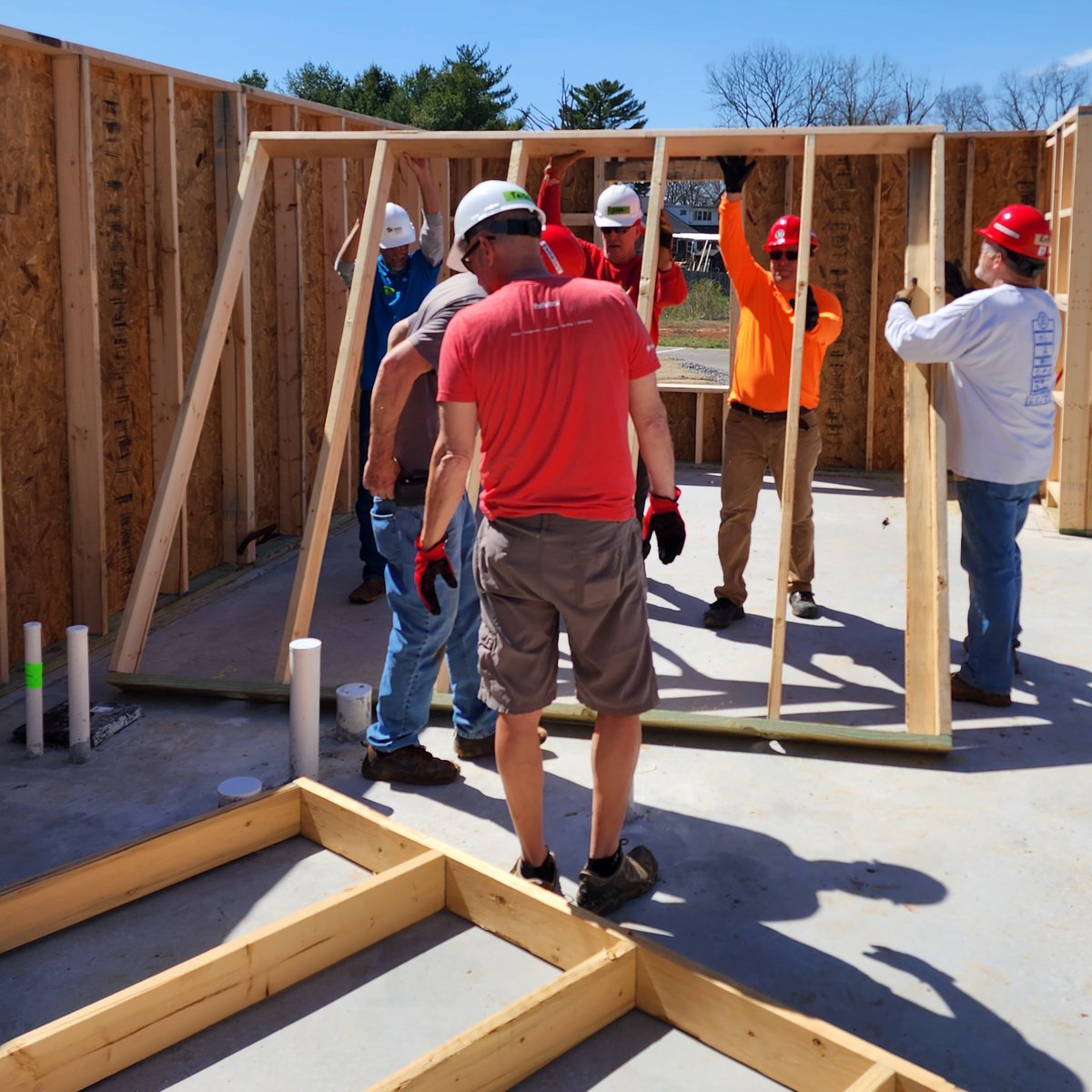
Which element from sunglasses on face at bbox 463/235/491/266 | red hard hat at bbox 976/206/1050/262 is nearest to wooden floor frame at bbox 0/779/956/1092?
sunglasses on face at bbox 463/235/491/266

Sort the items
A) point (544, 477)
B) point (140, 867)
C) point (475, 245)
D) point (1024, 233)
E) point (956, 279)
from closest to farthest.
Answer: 1. point (544, 477)
2. point (475, 245)
3. point (140, 867)
4. point (1024, 233)
5. point (956, 279)

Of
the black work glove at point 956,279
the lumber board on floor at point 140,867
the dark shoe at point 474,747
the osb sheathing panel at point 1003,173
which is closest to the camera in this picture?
the lumber board on floor at point 140,867

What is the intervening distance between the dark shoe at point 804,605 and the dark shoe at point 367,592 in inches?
85.6

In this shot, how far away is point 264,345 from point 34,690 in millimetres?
3580

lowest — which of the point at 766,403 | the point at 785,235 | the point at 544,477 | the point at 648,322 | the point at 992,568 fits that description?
the point at 992,568

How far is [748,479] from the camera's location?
6.04 m

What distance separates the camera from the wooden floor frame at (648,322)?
4.62 meters

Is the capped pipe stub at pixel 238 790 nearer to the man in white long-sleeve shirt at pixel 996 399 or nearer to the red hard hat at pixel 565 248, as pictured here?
the red hard hat at pixel 565 248

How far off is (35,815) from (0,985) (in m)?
0.98

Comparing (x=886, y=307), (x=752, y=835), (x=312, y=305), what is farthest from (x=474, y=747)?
(x=886, y=307)

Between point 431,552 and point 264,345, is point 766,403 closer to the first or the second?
point 431,552

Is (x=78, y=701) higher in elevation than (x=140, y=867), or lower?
higher

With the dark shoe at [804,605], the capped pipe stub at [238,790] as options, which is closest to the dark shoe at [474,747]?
the capped pipe stub at [238,790]

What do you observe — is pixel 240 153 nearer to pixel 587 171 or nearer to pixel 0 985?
pixel 587 171
